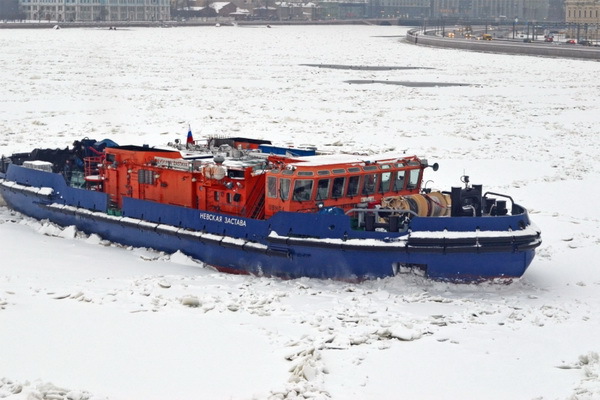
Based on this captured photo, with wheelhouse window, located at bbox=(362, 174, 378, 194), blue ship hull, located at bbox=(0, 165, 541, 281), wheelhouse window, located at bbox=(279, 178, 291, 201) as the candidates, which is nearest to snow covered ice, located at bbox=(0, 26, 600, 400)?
blue ship hull, located at bbox=(0, 165, 541, 281)

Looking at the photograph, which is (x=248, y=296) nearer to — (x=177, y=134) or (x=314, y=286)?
(x=314, y=286)

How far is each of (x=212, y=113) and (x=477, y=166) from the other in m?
16.4

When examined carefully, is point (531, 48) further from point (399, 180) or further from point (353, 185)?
point (353, 185)

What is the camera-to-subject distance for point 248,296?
1745 cm

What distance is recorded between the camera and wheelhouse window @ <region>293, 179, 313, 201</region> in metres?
18.9

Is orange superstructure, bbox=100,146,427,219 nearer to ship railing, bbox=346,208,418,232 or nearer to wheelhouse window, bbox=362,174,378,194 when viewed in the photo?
wheelhouse window, bbox=362,174,378,194

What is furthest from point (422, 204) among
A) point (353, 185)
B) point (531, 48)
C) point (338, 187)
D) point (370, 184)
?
point (531, 48)

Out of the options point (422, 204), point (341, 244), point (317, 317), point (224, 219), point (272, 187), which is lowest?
point (317, 317)

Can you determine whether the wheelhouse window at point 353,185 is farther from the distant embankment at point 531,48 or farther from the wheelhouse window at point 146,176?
the distant embankment at point 531,48

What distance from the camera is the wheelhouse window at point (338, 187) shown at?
19.2 metres

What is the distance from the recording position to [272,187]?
19.2 m

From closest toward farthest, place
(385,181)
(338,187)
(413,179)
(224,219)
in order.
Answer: (338,187) < (224,219) < (385,181) < (413,179)

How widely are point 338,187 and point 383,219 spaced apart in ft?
3.54

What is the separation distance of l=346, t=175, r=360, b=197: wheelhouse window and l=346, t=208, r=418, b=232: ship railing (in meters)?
0.63
